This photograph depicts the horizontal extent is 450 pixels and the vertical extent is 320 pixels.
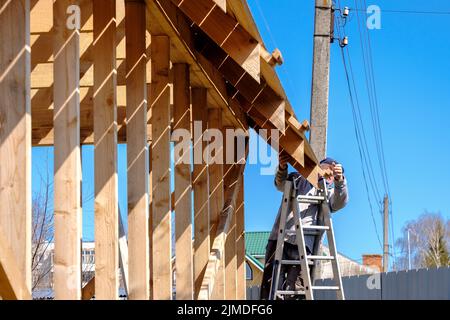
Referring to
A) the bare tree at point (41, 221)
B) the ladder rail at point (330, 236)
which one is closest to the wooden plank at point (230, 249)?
the ladder rail at point (330, 236)

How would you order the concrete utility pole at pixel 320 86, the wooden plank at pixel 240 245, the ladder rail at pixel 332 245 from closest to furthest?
the ladder rail at pixel 332 245 → the wooden plank at pixel 240 245 → the concrete utility pole at pixel 320 86

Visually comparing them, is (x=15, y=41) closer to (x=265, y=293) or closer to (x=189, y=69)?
(x=189, y=69)

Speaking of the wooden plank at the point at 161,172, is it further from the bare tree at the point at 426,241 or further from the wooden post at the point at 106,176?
the bare tree at the point at 426,241

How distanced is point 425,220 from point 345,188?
52818 millimetres

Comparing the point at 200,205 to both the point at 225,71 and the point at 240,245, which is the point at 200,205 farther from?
the point at 240,245

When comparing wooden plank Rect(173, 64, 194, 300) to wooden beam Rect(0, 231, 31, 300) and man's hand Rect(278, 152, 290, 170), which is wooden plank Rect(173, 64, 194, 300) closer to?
man's hand Rect(278, 152, 290, 170)

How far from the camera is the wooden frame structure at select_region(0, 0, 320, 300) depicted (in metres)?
4.31

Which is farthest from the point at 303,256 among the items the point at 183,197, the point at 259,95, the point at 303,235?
the point at 259,95

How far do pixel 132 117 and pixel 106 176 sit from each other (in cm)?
67

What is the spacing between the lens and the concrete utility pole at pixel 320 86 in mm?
11695

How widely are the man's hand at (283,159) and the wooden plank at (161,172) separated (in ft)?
6.19

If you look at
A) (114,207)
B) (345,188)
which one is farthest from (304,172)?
(114,207)

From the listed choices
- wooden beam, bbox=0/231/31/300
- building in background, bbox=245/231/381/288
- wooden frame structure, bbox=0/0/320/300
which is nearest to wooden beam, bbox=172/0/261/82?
wooden frame structure, bbox=0/0/320/300

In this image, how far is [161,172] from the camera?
671 centimetres
